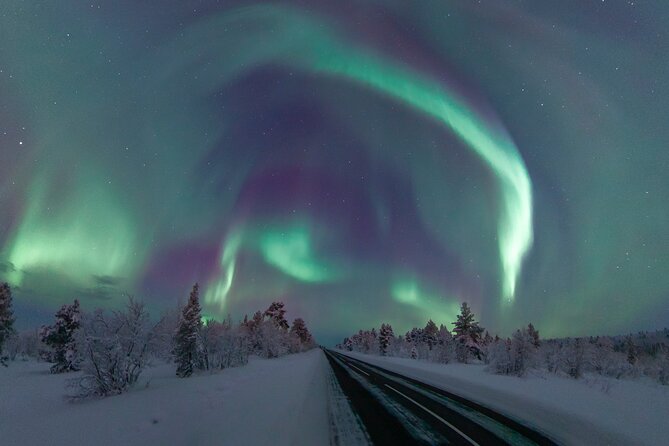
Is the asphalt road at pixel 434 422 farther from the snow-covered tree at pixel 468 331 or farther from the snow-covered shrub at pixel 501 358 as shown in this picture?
the snow-covered tree at pixel 468 331

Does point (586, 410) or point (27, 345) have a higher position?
point (586, 410)

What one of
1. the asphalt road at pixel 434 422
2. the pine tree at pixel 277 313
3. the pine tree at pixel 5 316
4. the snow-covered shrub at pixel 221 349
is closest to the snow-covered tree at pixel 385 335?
the pine tree at pixel 277 313

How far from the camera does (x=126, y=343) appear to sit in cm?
1374

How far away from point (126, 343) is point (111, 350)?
598mm

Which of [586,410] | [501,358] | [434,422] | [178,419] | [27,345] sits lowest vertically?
[27,345]

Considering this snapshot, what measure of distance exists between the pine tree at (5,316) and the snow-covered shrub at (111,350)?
31839mm

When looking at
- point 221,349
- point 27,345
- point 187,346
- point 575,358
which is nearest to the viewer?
point 575,358

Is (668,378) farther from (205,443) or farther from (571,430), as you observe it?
(205,443)

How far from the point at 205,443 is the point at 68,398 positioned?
11061 mm

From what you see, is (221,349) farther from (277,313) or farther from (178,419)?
(277,313)

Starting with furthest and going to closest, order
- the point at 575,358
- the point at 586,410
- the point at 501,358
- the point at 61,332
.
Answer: the point at 61,332
the point at 501,358
the point at 575,358
the point at 586,410

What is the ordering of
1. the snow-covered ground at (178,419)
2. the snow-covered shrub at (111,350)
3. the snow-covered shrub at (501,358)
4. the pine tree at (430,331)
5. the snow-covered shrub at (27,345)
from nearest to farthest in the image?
the snow-covered ground at (178,419) < the snow-covered shrub at (111,350) < the snow-covered shrub at (501,358) < the snow-covered shrub at (27,345) < the pine tree at (430,331)

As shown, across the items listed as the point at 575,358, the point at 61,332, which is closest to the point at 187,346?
the point at 61,332

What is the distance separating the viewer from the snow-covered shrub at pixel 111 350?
12.9 m
